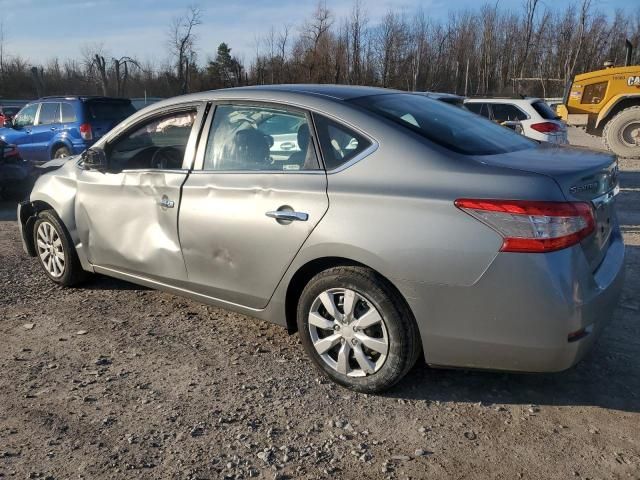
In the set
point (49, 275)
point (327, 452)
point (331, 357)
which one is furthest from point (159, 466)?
point (49, 275)

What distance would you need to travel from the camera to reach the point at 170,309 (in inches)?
174

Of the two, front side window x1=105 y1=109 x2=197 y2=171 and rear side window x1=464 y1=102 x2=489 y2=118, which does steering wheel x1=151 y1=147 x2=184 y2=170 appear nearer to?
front side window x1=105 y1=109 x2=197 y2=171

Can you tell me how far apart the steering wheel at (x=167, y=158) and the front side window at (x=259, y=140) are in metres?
0.35

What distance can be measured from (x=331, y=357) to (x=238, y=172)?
1242mm

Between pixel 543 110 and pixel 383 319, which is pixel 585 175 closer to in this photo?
pixel 383 319

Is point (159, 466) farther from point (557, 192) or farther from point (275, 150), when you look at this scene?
point (557, 192)

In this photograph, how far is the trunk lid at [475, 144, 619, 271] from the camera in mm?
2674

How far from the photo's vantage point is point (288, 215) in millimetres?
3166

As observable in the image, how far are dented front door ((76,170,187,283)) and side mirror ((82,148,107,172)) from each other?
6cm

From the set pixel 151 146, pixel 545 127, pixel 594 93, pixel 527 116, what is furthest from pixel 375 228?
pixel 594 93

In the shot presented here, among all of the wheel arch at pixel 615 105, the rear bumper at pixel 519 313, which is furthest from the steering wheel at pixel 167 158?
the wheel arch at pixel 615 105

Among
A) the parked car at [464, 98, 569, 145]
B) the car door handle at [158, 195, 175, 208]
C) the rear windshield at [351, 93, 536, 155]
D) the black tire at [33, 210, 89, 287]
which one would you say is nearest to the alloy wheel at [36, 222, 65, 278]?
the black tire at [33, 210, 89, 287]

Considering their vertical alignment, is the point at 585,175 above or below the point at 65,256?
above

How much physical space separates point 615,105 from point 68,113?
12600 mm
